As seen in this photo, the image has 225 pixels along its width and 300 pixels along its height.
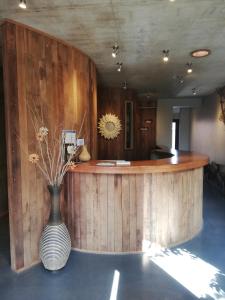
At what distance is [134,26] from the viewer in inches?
99.2

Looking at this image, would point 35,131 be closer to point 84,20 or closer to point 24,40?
point 24,40

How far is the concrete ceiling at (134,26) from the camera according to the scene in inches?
83.5

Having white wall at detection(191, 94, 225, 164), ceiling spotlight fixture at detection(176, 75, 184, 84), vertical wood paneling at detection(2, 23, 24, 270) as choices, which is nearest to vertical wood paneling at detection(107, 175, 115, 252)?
vertical wood paneling at detection(2, 23, 24, 270)

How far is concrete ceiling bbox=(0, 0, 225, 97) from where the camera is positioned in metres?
2.12

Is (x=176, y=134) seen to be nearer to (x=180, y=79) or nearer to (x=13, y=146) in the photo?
(x=180, y=79)

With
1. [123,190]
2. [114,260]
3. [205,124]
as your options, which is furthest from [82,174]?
[205,124]

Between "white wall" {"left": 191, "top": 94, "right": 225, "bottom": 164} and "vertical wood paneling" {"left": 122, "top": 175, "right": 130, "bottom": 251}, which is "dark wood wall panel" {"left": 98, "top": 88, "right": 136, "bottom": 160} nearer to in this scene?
"white wall" {"left": 191, "top": 94, "right": 225, "bottom": 164}

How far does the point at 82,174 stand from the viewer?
109 inches

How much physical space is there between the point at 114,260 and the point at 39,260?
0.86 meters

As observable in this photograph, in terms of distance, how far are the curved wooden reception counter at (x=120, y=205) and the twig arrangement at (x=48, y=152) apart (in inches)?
7.5

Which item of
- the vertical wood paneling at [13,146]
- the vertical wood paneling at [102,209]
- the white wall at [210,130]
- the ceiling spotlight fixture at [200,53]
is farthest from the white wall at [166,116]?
the vertical wood paneling at [13,146]

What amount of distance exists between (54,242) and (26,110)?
1433 mm

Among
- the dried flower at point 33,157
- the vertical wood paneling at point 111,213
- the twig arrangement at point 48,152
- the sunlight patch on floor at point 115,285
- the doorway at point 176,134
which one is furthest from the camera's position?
the doorway at point 176,134

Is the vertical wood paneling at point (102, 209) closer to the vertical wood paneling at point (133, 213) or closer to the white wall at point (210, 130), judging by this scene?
the vertical wood paneling at point (133, 213)
